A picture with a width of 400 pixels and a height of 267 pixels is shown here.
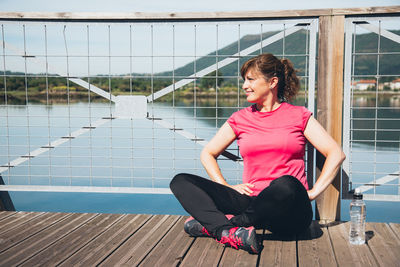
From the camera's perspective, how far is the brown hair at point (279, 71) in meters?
2.08

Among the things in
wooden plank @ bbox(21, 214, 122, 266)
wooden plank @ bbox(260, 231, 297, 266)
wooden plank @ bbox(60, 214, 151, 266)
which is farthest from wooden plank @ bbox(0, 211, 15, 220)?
wooden plank @ bbox(260, 231, 297, 266)

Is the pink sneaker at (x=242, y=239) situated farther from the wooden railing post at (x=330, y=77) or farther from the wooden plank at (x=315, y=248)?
the wooden railing post at (x=330, y=77)

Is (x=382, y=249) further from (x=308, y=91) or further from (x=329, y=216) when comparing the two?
(x=308, y=91)

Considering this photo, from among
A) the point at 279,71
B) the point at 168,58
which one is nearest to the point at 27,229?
the point at 168,58

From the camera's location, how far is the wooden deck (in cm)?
176

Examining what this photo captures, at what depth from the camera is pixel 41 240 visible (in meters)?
2.05

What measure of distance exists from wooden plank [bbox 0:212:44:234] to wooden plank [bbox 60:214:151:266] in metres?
0.58

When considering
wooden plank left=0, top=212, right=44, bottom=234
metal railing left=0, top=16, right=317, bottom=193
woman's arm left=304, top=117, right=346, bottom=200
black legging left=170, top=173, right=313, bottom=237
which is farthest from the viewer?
metal railing left=0, top=16, right=317, bottom=193

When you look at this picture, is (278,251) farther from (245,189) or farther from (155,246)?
(155,246)

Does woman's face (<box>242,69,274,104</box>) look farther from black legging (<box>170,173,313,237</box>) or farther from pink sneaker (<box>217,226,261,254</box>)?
pink sneaker (<box>217,226,261,254</box>)

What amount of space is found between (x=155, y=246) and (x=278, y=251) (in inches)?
24.2

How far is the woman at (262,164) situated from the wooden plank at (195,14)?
0.33 metres

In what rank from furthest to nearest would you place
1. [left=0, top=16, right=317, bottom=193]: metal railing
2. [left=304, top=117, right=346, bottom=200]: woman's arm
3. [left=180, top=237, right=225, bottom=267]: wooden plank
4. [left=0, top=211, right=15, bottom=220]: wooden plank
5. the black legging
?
[left=0, top=211, right=15, bottom=220]: wooden plank → [left=0, top=16, right=317, bottom=193]: metal railing → [left=304, top=117, right=346, bottom=200]: woman's arm → the black legging → [left=180, top=237, right=225, bottom=267]: wooden plank

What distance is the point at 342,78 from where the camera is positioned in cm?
228
